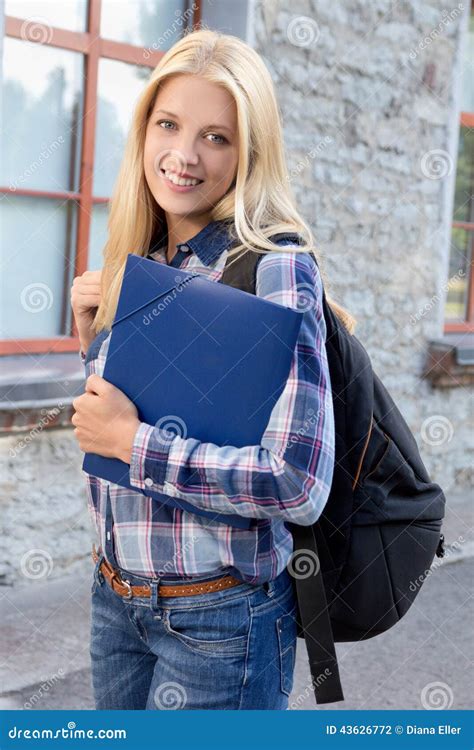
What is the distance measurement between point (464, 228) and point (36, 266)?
373 cm

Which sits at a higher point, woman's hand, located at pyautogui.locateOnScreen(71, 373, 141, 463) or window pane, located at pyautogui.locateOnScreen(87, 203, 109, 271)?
window pane, located at pyautogui.locateOnScreen(87, 203, 109, 271)

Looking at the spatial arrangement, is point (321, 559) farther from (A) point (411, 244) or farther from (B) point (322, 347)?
(A) point (411, 244)

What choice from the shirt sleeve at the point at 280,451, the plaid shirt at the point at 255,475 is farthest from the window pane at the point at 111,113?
the shirt sleeve at the point at 280,451

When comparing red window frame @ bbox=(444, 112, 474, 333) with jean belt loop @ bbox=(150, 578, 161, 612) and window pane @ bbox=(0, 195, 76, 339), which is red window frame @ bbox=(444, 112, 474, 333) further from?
jean belt loop @ bbox=(150, 578, 161, 612)

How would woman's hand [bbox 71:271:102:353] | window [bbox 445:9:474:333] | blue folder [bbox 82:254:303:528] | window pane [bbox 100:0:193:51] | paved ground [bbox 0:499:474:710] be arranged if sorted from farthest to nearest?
window [bbox 445:9:474:333] < window pane [bbox 100:0:193:51] < paved ground [bbox 0:499:474:710] < woman's hand [bbox 71:271:102:353] < blue folder [bbox 82:254:303:528]

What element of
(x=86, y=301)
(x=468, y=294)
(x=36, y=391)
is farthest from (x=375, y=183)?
(x=86, y=301)

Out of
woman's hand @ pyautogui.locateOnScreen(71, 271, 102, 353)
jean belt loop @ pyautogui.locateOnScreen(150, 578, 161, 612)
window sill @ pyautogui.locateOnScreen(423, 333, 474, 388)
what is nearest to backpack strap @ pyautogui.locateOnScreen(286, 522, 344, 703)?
jean belt loop @ pyautogui.locateOnScreen(150, 578, 161, 612)

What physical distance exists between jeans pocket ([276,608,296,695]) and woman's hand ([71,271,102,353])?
69cm

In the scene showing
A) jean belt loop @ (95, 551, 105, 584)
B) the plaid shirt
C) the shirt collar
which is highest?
the shirt collar

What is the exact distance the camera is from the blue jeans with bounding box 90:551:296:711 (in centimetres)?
159

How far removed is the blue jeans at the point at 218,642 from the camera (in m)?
1.59

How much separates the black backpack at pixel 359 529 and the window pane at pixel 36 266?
3026 mm

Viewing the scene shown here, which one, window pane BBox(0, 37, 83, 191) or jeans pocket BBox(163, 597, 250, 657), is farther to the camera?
window pane BBox(0, 37, 83, 191)

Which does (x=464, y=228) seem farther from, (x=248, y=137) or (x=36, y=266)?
(x=248, y=137)
